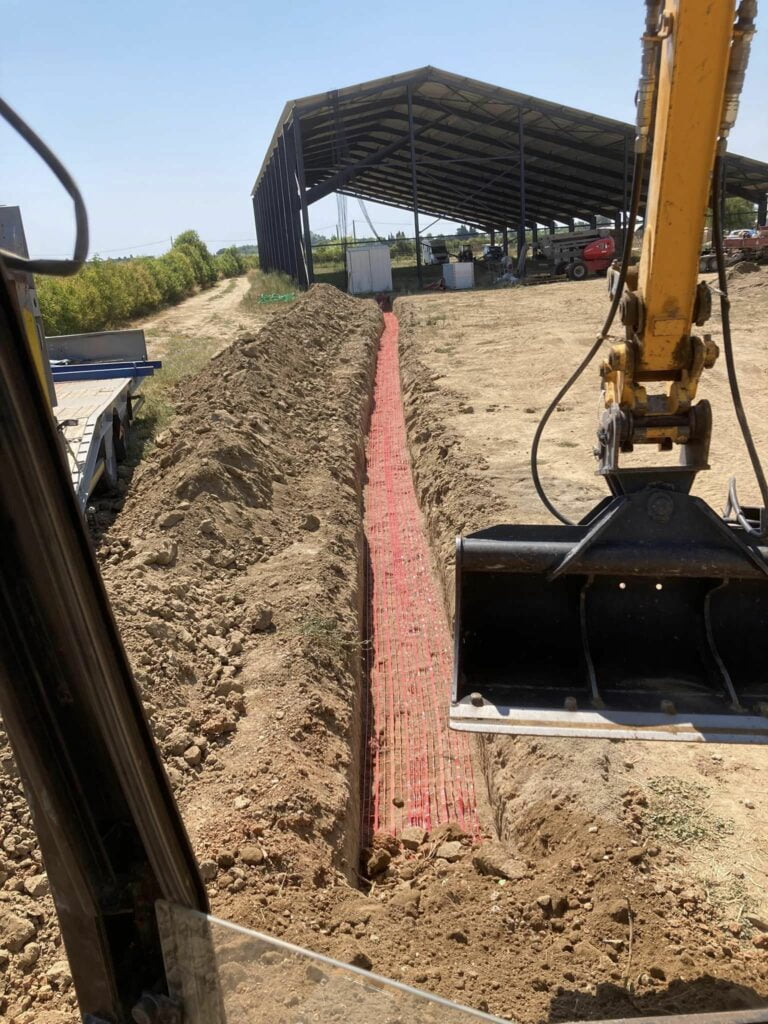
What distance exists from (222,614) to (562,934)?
3.77m

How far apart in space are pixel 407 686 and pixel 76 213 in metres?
5.56

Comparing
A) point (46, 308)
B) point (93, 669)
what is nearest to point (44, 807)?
point (93, 669)

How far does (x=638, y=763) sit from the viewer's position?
4.95 metres

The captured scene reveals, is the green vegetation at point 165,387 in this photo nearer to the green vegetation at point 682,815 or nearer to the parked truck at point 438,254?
the green vegetation at point 682,815

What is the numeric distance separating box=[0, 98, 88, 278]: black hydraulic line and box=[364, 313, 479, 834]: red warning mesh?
449 centimetres

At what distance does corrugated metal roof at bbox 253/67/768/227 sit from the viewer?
29469mm

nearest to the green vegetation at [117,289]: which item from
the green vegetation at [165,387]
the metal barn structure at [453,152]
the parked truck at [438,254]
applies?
the green vegetation at [165,387]

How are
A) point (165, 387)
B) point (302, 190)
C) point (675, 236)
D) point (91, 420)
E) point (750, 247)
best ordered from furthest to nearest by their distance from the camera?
point (302, 190) → point (750, 247) → point (165, 387) → point (91, 420) → point (675, 236)

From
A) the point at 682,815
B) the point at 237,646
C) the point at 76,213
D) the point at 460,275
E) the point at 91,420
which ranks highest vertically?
the point at 76,213

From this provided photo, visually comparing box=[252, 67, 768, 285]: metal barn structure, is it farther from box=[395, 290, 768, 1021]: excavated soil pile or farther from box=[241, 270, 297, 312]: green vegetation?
box=[395, 290, 768, 1021]: excavated soil pile

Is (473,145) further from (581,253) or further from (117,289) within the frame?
(117,289)

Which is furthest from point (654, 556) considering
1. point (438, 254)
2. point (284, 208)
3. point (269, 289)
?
point (438, 254)

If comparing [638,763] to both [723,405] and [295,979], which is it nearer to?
[295,979]

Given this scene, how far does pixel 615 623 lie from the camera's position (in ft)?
14.1
